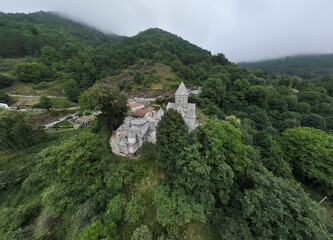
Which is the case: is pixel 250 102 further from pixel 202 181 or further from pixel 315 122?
pixel 202 181

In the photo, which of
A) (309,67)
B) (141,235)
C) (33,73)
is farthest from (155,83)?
(309,67)

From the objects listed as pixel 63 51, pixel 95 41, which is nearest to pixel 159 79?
pixel 63 51

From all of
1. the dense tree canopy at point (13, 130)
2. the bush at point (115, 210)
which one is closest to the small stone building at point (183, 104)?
the bush at point (115, 210)

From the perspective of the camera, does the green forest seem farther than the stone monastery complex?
No

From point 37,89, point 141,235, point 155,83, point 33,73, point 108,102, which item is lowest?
point 141,235

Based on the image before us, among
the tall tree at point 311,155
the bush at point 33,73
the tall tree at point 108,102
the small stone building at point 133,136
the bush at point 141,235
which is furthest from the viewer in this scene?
the bush at point 33,73

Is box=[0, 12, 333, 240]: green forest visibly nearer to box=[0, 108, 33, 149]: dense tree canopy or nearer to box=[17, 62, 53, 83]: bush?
box=[0, 108, 33, 149]: dense tree canopy

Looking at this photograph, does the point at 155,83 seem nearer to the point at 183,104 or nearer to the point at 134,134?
the point at 183,104

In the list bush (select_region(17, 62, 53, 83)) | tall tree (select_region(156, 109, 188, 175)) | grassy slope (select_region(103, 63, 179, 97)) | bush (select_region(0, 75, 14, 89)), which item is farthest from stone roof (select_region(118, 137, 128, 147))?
bush (select_region(17, 62, 53, 83))

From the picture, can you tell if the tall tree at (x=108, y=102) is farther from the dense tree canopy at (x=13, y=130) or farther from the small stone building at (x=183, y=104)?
the dense tree canopy at (x=13, y=130)

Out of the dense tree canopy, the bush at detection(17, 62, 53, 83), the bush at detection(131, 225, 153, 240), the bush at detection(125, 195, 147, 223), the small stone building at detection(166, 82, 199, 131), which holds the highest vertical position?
the bush at detection(17, 62, 53, 83)

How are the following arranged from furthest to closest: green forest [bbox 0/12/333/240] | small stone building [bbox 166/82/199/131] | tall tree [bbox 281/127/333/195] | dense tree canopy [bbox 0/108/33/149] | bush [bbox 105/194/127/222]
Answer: dense tree canopy [bbox 0/108/33/149] < small stone building [bbox 166/82/199/131] < tall tree [bbox 281/127/333/195] < bush [bbox 105/194/127/222] < green forest [bbox 0/12/333/240]

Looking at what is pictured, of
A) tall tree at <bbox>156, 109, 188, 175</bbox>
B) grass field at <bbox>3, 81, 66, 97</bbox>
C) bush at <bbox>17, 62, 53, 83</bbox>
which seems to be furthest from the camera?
bush at <bbox>17, 62, 53, 83</bbox>
